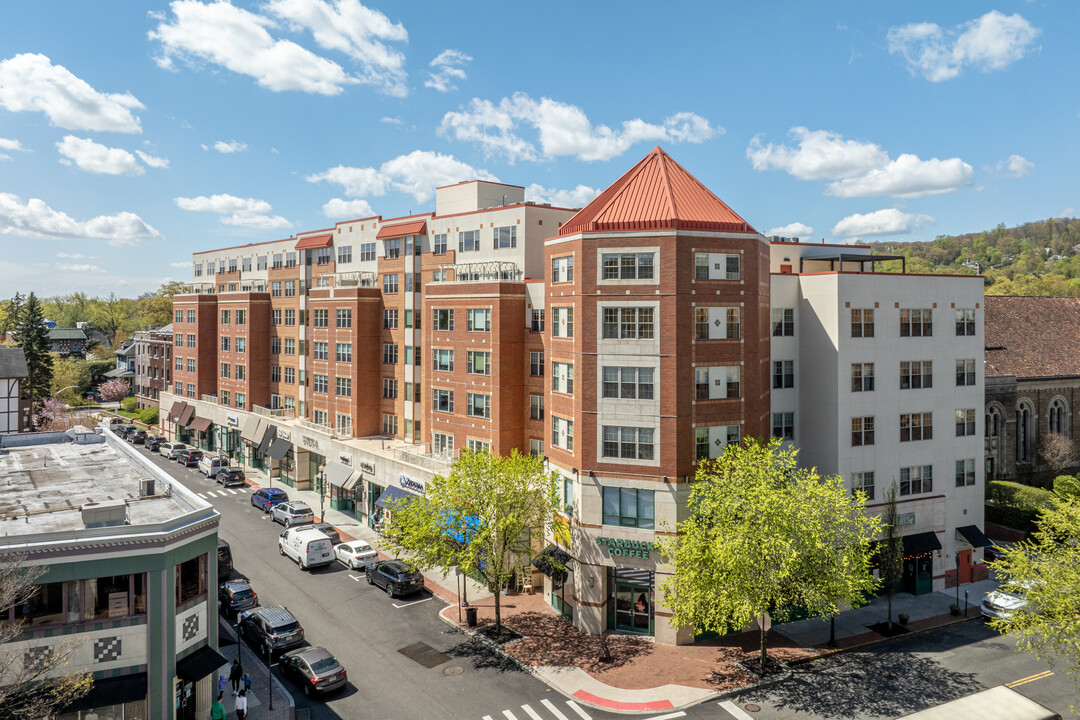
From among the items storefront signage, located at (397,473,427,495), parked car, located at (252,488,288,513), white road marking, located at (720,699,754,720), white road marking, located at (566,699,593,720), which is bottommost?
white road marking, located at (720,699,754,720)

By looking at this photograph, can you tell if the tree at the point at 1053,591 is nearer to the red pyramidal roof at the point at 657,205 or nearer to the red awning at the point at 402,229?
the red pyramidal roof at the point at 657,205

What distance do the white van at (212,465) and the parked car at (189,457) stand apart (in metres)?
0.63

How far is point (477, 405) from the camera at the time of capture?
45.3 meters

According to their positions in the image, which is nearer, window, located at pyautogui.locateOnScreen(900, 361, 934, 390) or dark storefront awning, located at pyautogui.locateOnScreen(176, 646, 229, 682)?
dark storefront awning, located at pyautogui.locateOnScreen(176, 646, 229, 682)

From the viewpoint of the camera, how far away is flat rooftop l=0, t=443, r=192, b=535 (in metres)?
24.7

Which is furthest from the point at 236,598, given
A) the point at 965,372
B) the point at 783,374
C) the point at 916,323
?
the point at 965,372

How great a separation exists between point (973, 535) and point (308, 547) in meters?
39.8

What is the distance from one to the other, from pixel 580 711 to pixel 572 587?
27.8ft

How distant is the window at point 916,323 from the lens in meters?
39.3

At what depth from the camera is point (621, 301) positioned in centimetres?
3375

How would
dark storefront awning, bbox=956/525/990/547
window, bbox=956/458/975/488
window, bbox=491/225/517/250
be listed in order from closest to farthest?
1. dark storefront awning, bbox=956/525/990/547
2. window, bbox=956/458/975/488
3. window, bbox=491/225/517/250

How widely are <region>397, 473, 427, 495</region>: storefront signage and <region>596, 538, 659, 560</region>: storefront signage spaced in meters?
15.6

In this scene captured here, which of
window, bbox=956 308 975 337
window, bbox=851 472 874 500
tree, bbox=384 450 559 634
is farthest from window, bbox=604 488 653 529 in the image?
window, bbox=956 308 975 337

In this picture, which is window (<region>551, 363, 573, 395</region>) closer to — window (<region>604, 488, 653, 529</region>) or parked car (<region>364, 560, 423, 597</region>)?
window (<region>604, 488, 653, 529</region>)
